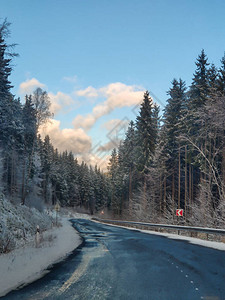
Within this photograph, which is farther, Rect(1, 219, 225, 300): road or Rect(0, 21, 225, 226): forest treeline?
Rect(0, 21, 225, 226): forest treeline

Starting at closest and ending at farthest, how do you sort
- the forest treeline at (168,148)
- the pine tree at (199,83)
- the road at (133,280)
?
the road at (133,280), the forest treeline at (168,148), the pine tree at (199,83)

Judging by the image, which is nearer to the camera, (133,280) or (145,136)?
(133,280)

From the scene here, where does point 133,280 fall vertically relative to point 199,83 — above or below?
below

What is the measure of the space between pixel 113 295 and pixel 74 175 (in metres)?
97.3

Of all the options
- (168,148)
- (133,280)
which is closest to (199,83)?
(168,148)

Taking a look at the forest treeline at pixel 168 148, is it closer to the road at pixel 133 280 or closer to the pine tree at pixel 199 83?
the pine tree at pixel 199 83

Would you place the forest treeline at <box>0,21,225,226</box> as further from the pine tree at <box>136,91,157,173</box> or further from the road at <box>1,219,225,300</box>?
the road at <box>1,219,225,300</box>

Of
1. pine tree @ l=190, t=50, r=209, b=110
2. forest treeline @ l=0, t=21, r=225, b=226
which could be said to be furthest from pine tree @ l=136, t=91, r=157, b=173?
pine tree @ l=190, t=50, r=209, b=110

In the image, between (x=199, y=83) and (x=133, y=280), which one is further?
(x=199, y=83)

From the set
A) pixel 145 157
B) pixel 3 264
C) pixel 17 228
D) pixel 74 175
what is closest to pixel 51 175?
pixel 74 175

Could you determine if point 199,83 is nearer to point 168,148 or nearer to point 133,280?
point 168,148

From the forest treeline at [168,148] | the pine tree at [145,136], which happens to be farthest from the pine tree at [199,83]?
the pine tree at [145,136]

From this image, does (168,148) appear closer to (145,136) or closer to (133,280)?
(145,136)

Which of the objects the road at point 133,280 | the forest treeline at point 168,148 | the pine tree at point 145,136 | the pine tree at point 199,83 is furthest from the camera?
the pine tree at point 145,136
